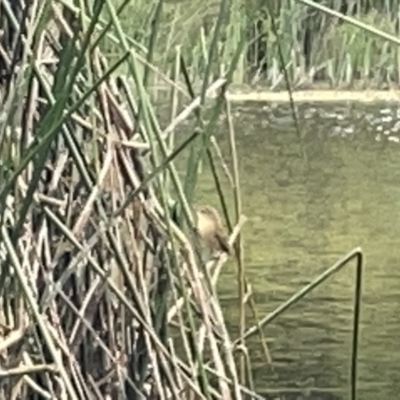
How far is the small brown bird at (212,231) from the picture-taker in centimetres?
212

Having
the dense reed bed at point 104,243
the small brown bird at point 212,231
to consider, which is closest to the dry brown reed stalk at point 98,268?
the dense reed bed at point 104,243

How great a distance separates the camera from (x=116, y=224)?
5.80ft

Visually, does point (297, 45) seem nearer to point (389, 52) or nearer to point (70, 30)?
point (389, 52)

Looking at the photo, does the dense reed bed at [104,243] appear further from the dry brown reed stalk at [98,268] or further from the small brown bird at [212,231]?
the small brown bird at [212,231]

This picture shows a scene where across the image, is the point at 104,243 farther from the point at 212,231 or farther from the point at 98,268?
the point at 212,231

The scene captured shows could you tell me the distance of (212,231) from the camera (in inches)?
89.7

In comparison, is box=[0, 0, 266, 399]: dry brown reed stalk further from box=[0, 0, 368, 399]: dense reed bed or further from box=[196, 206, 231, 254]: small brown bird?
box=[196, 206, 231, 254]: small brown bird

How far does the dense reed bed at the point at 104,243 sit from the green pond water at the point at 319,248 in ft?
0.63

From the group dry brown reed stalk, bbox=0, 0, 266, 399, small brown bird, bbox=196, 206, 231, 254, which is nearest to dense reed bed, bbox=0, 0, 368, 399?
dry brown reed stalk, bbox=0, 0, 266, 399

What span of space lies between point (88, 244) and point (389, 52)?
14231mm

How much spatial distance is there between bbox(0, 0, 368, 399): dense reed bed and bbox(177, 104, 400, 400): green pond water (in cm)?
19

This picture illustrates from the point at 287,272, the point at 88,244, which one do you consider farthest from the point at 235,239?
the point at 287,272

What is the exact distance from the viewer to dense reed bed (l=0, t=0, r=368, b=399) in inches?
62.6

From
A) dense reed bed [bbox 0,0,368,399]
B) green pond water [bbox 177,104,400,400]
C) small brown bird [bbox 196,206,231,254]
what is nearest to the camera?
dense reed bed [bbox 0,0,368,399]
